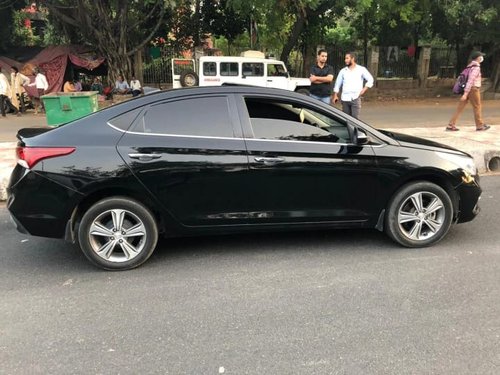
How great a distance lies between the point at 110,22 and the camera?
18125 millimetres

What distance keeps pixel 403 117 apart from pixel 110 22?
1119 centimetres

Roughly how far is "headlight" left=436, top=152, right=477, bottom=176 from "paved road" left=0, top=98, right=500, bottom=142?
837 centimetres

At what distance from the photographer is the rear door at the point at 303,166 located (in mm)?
4262

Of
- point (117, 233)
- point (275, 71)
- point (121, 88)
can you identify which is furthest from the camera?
point (275, 71)

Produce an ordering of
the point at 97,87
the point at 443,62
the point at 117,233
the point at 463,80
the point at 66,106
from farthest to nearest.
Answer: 1. the point at 443,62
2. the point at 97,87
3. the point at 66,106
4. the point at 463,80
5. the point at 117,233

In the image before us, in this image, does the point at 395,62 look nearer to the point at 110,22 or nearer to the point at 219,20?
the point at 219,20

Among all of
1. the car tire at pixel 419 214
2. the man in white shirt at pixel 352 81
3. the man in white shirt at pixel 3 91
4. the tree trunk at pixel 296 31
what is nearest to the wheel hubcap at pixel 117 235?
the car tire at pixel 419 214

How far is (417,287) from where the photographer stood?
384cm

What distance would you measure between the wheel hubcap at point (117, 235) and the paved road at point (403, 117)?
848 centimetres

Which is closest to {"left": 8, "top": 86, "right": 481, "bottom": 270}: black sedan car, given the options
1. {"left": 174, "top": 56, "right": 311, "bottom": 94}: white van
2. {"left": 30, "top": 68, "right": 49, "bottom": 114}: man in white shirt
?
{"left": 174, "top": 56, "right": 311, "bottom": 94}: white van

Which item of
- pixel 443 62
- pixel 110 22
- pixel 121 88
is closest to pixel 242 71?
pixel 121 88

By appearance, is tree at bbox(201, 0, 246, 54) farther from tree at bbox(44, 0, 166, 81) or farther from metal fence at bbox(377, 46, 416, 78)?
metal fence at bbox(377, 46, 416, 78)

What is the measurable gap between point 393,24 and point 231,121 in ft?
62.4

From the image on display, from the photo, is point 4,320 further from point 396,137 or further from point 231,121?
point 396,137
